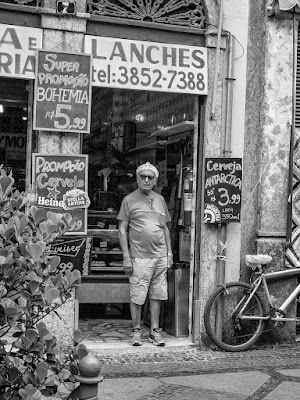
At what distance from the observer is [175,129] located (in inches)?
317

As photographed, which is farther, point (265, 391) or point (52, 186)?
point (52, 186)

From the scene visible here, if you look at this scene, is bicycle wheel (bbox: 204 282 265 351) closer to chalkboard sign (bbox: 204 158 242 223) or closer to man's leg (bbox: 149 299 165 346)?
man's leg (bbox: 149 299 165 346)

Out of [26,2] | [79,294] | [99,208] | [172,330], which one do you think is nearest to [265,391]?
[172,330]

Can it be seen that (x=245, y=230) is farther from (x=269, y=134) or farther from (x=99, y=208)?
(x=99, y=208)

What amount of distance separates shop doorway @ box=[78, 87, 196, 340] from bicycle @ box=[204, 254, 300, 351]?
0.49m

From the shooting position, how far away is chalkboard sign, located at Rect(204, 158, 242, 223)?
7277 millimetres

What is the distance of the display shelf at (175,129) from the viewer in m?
7.62

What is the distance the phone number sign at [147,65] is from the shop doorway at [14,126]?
90 centimetres

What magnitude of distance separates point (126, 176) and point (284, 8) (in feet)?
9.59

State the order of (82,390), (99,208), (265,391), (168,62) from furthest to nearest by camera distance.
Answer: (99,208)
(168,62)
(265,391)
(82,390)

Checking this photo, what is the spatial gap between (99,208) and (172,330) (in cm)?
181

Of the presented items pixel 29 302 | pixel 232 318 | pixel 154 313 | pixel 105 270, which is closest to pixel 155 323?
pixel 154 313

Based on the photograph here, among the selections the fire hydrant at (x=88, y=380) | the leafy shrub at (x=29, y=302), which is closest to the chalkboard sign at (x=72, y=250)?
the leafy shrub at (x=29, y=302)

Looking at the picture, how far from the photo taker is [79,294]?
7.72 meters
